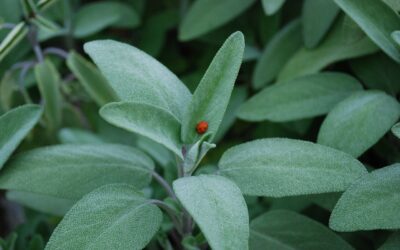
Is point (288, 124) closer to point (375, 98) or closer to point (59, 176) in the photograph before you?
point (375, 98)

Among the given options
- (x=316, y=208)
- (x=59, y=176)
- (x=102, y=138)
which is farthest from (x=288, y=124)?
(x=59, y=176)

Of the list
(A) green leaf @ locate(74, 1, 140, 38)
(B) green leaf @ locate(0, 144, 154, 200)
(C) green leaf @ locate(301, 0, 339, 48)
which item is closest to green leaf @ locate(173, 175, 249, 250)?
(B) green leaf @ locate(0, 144, 154, 200)

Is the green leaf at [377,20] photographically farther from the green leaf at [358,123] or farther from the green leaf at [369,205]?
the green leaf at [369,205]

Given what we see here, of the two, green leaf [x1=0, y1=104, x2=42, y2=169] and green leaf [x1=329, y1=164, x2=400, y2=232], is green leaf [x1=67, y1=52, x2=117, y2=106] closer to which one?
green leaf [x1=0, y1=104, x2=42, y2=169]

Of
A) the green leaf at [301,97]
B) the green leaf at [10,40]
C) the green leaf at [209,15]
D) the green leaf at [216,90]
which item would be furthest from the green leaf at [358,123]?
the green leaf at [10,40]

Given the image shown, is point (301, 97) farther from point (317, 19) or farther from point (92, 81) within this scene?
point (92, 81)

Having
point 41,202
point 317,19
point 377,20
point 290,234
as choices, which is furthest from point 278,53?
point 41,202

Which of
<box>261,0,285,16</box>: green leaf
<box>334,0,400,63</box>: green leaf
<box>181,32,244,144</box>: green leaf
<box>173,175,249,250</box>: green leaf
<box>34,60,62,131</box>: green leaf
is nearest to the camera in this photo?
<box>173,175,249,250</box>: green leaf

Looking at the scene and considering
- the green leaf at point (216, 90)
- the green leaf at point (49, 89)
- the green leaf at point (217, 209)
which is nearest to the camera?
the green leaf at point (217, 209)
